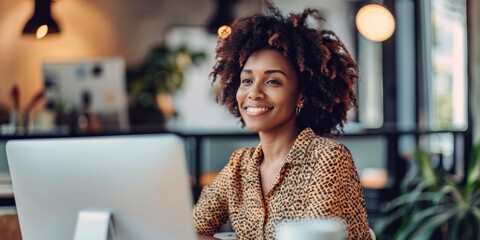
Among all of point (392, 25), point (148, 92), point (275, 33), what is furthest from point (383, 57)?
point (275, 33)

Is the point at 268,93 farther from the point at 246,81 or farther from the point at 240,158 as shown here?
the point at 240,158

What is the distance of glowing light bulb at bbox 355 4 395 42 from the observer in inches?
215

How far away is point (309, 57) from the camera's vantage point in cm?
233

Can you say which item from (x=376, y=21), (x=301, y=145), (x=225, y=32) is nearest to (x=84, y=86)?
(x=376, y=21)

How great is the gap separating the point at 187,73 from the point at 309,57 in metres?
7.23

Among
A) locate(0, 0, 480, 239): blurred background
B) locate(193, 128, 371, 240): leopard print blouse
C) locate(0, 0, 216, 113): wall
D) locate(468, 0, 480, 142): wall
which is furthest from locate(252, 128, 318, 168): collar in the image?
locate(0, 0, 216, 113): wall

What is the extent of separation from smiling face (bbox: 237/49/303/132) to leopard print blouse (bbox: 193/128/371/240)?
84mm

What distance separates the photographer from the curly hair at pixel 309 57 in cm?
232

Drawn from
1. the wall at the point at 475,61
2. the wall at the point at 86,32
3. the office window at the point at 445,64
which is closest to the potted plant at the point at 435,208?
the wall at the point at 475,61

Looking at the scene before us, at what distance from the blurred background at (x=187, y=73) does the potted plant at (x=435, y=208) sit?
2.78ft

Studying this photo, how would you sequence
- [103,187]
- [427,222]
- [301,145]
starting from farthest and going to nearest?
1. [427,222]
2. [301,145]
3. [103,187]

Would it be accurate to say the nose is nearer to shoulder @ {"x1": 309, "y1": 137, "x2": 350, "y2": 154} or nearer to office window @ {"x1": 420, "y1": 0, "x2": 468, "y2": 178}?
shoulder @ {"x1": 309, "y1": 137, "x2": 350, "y2": 154}

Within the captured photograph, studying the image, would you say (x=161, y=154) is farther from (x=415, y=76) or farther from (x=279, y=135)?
(x=415, y=76)

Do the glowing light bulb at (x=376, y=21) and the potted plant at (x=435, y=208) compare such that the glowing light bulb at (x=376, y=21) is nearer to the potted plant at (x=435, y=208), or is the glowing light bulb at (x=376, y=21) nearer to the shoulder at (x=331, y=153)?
the potted plant at (x=435, y=208)
